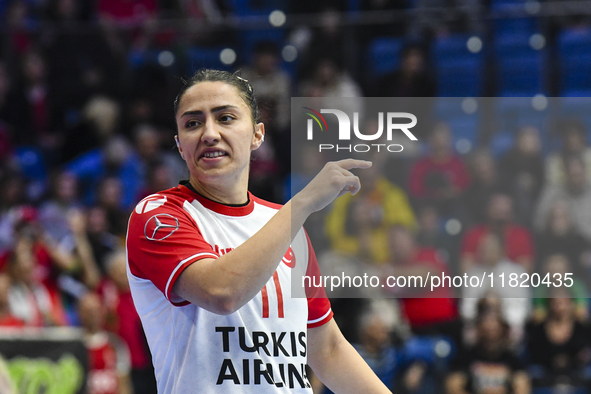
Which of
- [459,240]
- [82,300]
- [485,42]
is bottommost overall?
[82,300]

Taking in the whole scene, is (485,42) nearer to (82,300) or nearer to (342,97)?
(342,97)

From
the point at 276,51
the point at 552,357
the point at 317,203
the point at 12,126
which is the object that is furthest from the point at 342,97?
the point at 317,203

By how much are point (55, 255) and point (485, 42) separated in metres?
5.08

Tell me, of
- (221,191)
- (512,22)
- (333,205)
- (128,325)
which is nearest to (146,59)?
(128,325)

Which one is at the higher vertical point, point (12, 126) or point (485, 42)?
point (485, 42)

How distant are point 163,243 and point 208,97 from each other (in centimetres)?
52

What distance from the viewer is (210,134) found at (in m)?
2.24

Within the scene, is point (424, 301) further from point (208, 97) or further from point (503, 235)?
point (208, 97)

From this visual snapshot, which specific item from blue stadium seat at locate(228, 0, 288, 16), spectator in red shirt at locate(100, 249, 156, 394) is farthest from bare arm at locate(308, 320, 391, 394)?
blue stadium seat at locate(228, 0, 288, 16)

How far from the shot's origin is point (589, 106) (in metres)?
6.99

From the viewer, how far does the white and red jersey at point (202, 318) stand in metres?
2.12

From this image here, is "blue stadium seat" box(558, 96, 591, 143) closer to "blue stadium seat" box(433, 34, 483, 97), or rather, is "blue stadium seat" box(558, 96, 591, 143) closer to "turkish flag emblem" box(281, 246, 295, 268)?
"blue stadium seat" box(433, 34, 483, 97)

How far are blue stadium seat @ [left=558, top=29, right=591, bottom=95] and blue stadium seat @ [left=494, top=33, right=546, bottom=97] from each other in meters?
0.21

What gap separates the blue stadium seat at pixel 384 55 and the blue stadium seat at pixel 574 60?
1713 millimetres
